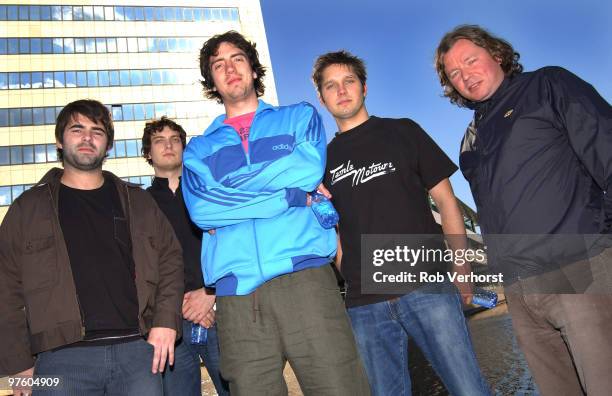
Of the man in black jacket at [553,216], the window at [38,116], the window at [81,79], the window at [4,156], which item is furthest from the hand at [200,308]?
the window at [81,79]

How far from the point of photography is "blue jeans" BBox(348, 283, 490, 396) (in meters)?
2.55

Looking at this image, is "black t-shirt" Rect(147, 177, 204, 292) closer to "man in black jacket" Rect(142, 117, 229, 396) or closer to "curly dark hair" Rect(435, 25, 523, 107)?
"man in black jacket" Rect(142, 117, 229, 396)

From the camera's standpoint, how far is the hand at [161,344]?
287 centimetres

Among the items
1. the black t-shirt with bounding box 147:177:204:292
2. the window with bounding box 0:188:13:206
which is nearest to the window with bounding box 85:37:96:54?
the window with bounding box 0:188:13:206

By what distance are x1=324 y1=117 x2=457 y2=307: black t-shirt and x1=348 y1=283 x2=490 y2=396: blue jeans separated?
13 centimetres

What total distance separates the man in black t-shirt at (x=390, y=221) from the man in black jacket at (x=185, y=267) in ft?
4.00

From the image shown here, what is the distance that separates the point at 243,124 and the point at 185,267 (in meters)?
1.46

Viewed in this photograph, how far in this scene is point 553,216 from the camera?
8.04 ft

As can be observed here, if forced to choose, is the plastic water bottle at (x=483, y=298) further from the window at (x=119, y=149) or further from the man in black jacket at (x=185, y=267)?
the window at (x=119, y=149)

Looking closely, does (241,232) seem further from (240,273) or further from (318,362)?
(318,362)

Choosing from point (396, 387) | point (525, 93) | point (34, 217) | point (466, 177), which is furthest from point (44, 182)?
point (525, 93)

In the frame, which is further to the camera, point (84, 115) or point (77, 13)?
point (77, 13)

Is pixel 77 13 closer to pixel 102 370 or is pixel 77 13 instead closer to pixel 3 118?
pixel 3 118

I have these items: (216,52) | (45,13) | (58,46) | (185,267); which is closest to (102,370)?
(185,267)
